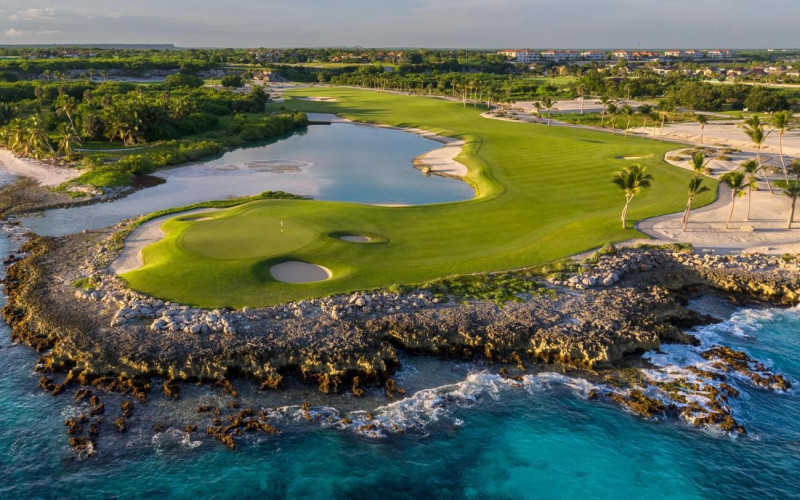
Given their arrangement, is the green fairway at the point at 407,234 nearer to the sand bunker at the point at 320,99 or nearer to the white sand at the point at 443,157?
the white sand at the point at 443,157

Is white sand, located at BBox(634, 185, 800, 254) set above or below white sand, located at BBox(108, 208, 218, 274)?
above

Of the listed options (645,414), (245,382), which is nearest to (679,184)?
(645,414)

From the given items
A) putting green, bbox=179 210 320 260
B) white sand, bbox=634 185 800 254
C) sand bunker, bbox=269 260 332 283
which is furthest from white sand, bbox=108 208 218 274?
white sand, bbox=634 185 800 254

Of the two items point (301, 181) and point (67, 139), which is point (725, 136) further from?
point (67, 139)

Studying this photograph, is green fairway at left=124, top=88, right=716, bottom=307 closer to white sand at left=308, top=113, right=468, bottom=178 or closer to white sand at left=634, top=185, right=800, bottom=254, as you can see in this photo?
white sand at left=634, top=185, right=800, bottom=254

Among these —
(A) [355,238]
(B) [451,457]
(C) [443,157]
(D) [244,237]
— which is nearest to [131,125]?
(C) [443,157]

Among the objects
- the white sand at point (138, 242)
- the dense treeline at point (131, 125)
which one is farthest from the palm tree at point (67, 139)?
the white sand at point (138, 242)

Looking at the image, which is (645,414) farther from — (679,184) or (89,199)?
(89,199)
